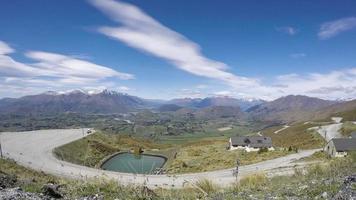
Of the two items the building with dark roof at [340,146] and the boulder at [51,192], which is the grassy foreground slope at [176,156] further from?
the boulder at [51,192]

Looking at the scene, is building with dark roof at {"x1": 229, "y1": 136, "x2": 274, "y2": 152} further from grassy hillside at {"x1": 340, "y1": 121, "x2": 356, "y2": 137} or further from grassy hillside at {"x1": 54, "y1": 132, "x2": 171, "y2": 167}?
grassy hillside at {"x1": 54, "y1": 132, "x2": 171, "y2": 167}

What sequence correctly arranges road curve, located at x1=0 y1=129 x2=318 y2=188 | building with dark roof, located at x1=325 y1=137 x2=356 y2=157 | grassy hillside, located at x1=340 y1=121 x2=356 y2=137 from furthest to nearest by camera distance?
1. grassy hillside, located at x1=340 y1=121 x2=356 y2=137
2. building with dark roof, located at x1=325 y1=137 x2=356 y2=157
3. road curve, located at x1=0 y1=129 x2=318 y2=188

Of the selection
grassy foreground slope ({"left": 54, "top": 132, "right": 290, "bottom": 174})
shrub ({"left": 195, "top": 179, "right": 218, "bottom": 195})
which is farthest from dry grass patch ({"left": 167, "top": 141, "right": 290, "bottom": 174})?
shrub ({"left": 195, "top": 179, "right": 218, "bottom": 195})

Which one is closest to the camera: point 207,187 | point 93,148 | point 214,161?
point 207,187

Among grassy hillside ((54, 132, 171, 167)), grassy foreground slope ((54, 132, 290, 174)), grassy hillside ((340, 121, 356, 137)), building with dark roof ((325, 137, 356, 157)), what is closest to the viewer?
building with dark roof ((325, 137, 356, 157))

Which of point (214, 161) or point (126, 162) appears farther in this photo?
point (214, 161)

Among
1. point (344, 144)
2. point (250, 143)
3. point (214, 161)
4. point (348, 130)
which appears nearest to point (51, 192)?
point (214, 161)

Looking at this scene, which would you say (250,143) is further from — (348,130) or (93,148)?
(93,148)

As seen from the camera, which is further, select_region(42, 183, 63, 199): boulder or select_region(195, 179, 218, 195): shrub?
select_region(195, 179, 218, 195): shrub

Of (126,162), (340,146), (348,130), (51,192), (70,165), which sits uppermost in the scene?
(51,192)

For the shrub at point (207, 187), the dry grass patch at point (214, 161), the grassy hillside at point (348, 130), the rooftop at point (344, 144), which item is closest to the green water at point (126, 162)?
the dry grass patch at point (214, 161)

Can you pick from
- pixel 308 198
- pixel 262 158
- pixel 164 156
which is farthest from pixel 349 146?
pixel 308 198

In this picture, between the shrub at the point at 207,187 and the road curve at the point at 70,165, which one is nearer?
the shrub at the point at 207,187
